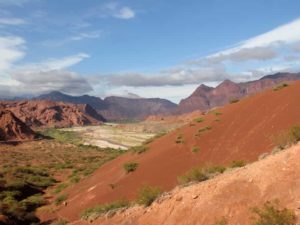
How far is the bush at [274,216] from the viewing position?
863 cm

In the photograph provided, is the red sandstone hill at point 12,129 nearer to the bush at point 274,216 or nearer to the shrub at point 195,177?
the shrub at point 195,177

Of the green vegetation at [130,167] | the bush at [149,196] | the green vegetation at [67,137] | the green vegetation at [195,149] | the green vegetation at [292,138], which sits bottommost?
the green vegetation at [67,137]

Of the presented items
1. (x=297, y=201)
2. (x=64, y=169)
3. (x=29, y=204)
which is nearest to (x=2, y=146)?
(x=64, y=169)

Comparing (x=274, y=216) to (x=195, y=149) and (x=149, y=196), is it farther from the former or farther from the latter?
(x=195, y=149)

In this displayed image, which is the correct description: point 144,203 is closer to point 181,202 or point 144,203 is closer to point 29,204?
point 181,202

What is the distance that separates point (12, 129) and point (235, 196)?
106m

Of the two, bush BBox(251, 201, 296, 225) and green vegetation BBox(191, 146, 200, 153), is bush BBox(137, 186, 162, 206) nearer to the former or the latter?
bush BBox(251, 201, 296, 225)

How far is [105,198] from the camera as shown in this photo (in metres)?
23.3

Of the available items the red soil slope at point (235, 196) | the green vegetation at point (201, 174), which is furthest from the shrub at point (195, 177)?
the red soil slope at point (235, 196)

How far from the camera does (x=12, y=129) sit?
109m

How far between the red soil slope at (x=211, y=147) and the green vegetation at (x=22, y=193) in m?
2.56

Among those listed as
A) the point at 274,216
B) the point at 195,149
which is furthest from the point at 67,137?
the point at 274,216

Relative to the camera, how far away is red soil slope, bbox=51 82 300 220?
71.1 feet

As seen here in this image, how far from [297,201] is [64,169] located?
4570 cm
